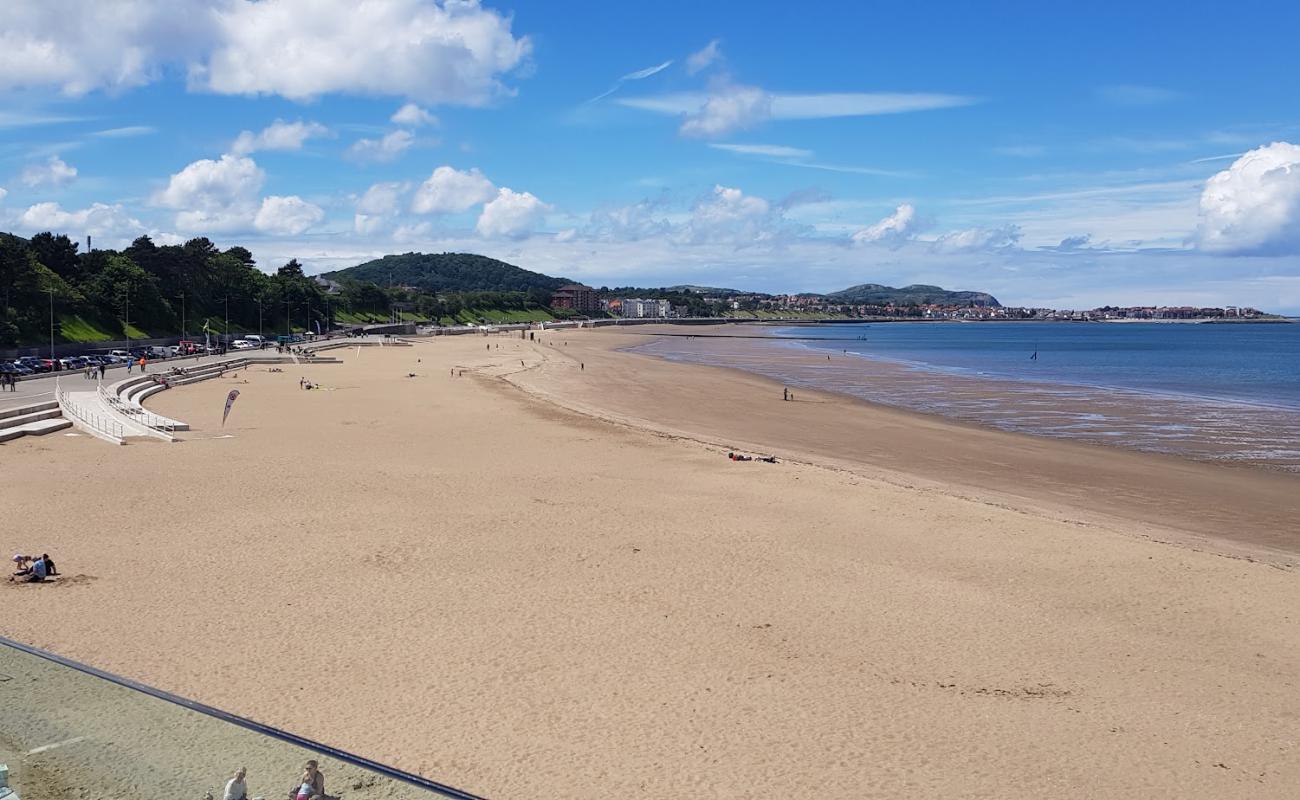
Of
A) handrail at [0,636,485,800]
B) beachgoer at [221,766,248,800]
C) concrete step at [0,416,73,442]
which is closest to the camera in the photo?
handrail at [0,636,485,800]

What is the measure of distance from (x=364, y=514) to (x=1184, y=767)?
13.6 meters

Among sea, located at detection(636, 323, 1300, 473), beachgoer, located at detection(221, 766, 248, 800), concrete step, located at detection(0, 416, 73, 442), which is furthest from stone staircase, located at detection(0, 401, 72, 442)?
sea, located at detection(636, 323, 1300, 473)

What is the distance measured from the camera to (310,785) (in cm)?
541

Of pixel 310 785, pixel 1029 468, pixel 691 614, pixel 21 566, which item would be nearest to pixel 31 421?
pixel 21 566

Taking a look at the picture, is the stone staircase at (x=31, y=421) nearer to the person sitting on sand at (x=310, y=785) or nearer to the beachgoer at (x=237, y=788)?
the beachgoer at (x=237, y=788)

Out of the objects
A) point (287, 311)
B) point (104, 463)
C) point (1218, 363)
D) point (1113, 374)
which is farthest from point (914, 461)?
point (287, 311)

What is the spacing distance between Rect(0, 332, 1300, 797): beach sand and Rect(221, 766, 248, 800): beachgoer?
2.31 m

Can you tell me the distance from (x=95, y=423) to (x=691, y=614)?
70.4 feet

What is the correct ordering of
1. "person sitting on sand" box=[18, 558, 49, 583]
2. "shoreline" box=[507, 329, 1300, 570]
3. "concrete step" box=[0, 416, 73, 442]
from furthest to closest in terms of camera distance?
"concrete step" box=[0, 416, 73, 442] → "shoreline" box=[507, 329, 1300, 570] → "person sitting on sand" box=[18, 558, 49, 583]

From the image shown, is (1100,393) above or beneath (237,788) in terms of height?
beneath

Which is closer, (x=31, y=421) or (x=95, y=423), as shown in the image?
→ (x=95, y=423)

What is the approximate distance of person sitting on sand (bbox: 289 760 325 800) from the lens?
5379 mm

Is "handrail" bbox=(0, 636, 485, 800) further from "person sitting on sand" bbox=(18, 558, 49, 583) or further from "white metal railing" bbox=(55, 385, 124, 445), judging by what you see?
"white metal railing" bbox=(55, 385, 124, 445)

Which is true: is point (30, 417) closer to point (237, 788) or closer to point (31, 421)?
point (31, 421)
